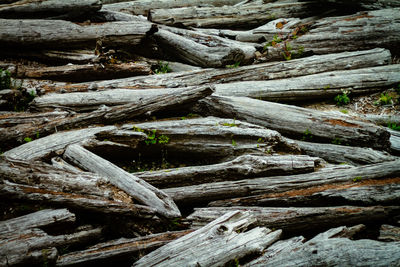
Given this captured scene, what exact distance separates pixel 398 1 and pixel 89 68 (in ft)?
32.2

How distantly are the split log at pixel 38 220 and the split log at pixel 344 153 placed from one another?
4.40m

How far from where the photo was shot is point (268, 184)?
17.0ft

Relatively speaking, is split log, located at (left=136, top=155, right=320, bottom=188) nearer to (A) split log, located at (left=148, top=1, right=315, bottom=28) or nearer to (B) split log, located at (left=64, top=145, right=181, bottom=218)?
(B) split log, located at (left=64, top=145, right=181, bottom=218)

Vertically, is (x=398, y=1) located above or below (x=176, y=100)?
above

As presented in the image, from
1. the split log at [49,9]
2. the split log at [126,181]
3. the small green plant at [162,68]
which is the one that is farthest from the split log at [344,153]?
the split log at [49,9]

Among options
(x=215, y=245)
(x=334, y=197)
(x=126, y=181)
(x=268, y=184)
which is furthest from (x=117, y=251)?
(x=334, y=197)

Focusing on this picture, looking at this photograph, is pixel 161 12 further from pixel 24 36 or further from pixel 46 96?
pixel 46 96

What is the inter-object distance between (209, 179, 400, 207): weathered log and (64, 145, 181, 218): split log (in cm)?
88

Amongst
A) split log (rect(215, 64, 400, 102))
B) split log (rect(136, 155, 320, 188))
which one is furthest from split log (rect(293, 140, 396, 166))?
split log (rect(215, 64, 400, 102))

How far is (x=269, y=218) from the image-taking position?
15.6 ft

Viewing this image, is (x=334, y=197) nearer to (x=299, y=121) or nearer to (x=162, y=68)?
(x=299, y=121)

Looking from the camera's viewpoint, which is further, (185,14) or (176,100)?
(185,14)

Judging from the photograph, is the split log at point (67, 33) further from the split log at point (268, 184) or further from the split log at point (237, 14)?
the split log at point (268, 184)

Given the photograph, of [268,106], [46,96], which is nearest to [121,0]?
[46,96]
